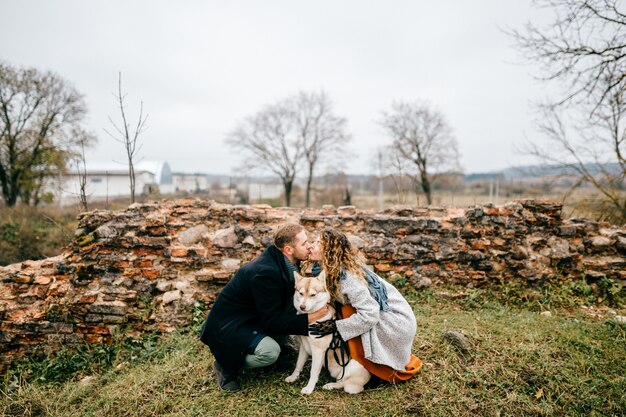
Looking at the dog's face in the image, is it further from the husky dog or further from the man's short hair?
the man's short hair

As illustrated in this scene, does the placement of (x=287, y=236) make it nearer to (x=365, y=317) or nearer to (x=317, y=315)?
(x=317, y=315)

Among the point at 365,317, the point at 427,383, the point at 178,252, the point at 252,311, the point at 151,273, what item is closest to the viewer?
the point at 365,317

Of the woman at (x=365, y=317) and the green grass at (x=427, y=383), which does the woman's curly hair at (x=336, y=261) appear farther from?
the green grass at (x=427, y=383)

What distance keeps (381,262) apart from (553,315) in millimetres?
2786

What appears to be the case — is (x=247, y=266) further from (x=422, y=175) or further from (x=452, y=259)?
(x=422, y=175)

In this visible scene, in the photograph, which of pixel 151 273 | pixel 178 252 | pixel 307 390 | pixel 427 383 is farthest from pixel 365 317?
pixel 151 273

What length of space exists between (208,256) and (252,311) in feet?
7.90

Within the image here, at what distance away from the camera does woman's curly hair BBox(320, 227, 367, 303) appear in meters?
3.22

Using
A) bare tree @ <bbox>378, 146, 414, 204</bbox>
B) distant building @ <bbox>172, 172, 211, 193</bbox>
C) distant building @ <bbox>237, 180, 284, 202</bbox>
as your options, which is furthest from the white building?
bare tree @ <bbox>378, 146, 414, 204</bbox>

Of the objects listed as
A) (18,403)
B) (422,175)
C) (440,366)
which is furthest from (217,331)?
(422,175)

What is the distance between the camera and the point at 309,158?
29.9m

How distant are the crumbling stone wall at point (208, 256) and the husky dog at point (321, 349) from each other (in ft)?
8.92

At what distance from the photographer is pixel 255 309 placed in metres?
3.68

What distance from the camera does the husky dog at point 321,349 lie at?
3236 millimetres
